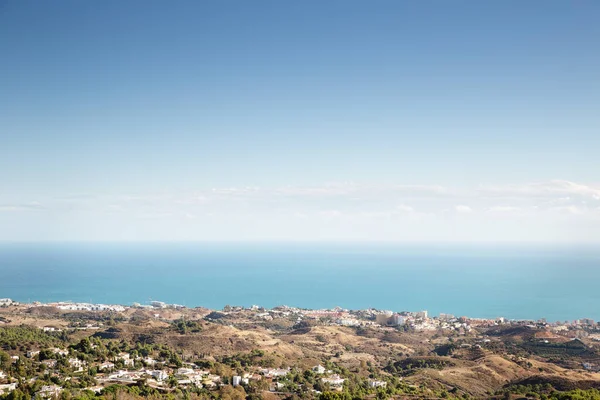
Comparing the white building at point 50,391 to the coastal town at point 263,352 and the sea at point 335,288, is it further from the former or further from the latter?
the sea at point 335,288

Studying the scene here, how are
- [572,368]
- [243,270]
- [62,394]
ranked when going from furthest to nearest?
1. [243,270]
2. [572,368]
3. [62,394]

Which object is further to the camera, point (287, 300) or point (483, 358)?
point (287, 300)

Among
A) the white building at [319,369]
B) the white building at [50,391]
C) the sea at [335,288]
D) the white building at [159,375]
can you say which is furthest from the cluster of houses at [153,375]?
the sea at [335,288]

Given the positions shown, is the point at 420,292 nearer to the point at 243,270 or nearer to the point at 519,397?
the point at 243,270

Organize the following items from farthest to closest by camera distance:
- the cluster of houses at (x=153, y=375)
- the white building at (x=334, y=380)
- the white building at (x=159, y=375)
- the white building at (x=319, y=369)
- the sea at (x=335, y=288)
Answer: the sea at (x=335, y=288), the white building at (x=319, y=369), the white building at (x=334, y=380), the white building at (x=159, y=375), the cluster of houses at (x=153, y=375)

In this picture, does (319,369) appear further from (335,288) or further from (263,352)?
(335,288)

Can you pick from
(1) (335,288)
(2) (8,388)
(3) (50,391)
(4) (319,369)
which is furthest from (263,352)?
(1) (335,288)

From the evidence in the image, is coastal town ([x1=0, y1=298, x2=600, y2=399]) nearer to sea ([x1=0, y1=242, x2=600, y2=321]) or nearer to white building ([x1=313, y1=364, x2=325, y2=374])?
white building ([x1=313, y1=364, x2=325, y2=374])

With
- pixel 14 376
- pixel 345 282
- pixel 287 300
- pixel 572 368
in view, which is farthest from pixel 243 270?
pixel 14 376
